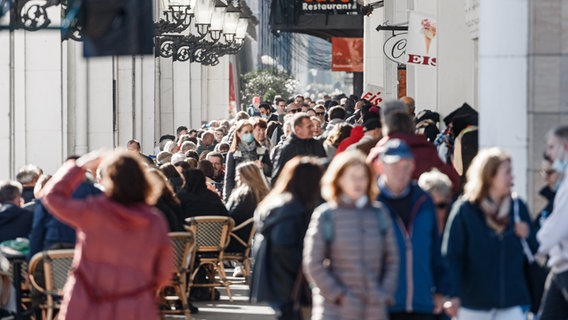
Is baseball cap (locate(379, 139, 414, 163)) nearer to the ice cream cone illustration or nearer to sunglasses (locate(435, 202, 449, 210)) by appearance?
sunglasses (locate(435, 202, 449, 210))

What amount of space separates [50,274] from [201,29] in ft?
52.4

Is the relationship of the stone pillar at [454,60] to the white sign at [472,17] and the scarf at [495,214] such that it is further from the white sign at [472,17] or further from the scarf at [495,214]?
the scarf at [495,214]

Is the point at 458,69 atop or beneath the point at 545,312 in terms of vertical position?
atop

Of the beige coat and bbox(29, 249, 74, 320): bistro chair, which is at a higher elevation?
the beige coat

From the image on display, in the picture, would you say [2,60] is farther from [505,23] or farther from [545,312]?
[545,312]

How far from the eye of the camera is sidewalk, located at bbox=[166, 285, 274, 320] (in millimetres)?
14742

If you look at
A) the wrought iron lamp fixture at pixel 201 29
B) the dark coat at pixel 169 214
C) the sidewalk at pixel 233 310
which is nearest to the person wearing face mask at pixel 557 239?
the dark coat at pixel 169 214

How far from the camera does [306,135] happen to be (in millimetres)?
15172

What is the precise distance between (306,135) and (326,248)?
267 inches

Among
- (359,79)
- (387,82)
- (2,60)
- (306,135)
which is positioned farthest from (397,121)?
(359,79)

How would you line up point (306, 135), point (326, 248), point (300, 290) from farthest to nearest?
point (306, 135) < point (300, 290) < point (326, 248)

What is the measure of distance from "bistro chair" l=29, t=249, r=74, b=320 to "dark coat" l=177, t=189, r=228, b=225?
3.57 metres

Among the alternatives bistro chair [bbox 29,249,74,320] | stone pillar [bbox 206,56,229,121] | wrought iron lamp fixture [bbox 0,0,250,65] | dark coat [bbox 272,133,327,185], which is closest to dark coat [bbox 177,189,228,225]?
dark coat [bbox 272,133,327,185]

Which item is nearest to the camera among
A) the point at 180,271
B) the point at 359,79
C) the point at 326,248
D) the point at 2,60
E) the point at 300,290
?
the point at 326,248
